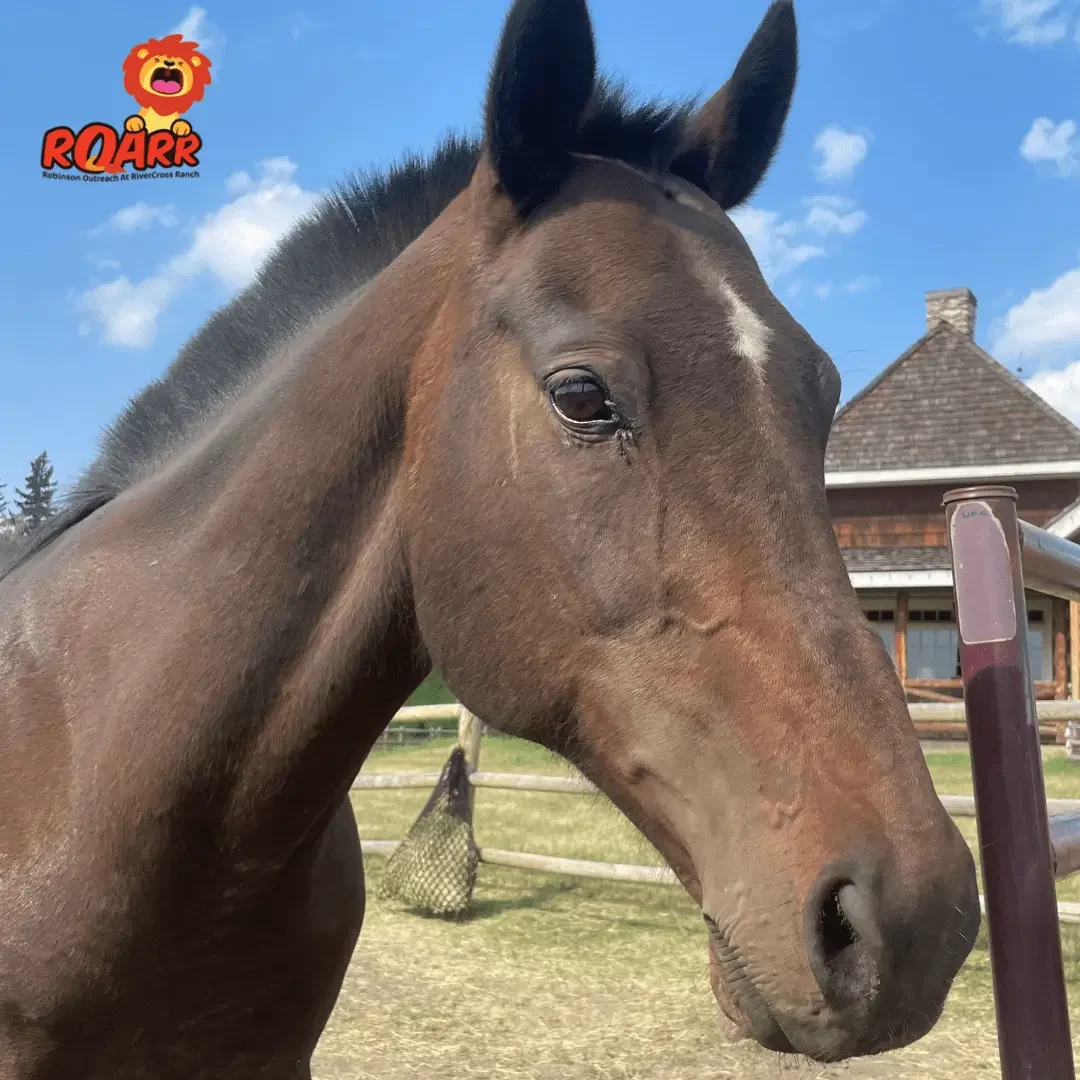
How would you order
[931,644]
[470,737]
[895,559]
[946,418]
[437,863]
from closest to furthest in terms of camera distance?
[437,863] → [470,737] → [895,559] → [931,644] → [946,418]

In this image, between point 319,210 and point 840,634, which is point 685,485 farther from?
point 319,210

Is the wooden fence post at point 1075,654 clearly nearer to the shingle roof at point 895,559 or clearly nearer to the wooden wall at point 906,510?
the shingle roof at point 895,559

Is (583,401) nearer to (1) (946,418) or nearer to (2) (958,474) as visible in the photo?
(2) (958,474)

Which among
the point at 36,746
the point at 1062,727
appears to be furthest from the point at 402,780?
the point at 1062,727

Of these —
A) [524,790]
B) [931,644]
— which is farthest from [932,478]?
[524,790]

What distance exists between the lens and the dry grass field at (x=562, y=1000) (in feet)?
14.4

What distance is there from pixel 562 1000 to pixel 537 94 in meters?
4.69

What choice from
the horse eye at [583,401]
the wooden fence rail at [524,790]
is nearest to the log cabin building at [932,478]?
the wooden fence rail at [524,790]

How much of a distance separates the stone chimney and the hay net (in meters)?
20.0

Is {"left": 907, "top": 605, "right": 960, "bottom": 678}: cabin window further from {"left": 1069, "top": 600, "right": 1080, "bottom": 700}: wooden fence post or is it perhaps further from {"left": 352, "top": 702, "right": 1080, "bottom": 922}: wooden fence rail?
{"left": 352, "top": 702, "right": 1080, "bottom": 922}: wooden fence rail

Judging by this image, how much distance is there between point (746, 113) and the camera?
213 cm

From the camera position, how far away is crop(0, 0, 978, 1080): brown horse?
4.29 feet

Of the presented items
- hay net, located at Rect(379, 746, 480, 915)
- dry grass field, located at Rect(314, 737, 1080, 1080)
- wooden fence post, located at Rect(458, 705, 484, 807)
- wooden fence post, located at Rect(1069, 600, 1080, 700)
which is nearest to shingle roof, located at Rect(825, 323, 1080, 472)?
wooden fence post, located at Rect(1069, 600, 1080, 700)

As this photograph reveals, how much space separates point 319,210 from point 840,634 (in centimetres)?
164
